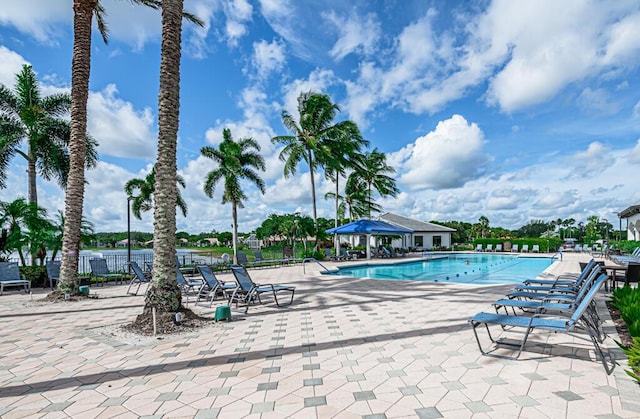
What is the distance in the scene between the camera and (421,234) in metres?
40.8

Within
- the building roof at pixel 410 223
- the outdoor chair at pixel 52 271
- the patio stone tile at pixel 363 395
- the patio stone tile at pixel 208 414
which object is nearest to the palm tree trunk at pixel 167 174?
the patio stone tile at pixel 208 414

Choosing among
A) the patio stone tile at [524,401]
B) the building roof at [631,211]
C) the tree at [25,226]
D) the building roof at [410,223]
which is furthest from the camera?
the building roof at [410,223]

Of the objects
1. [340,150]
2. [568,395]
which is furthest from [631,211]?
[568,395]

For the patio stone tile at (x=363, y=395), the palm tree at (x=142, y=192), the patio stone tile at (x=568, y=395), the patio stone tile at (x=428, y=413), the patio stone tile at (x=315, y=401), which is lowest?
the patio stone tile at (x=363, y=395)

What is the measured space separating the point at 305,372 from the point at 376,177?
101 feet

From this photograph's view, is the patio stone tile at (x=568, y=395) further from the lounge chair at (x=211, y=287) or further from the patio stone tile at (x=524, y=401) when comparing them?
the lounge chair at (x=211, y=287)

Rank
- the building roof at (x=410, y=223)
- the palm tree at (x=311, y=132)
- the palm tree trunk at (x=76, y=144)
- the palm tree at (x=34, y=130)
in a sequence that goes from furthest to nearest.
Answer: the building roof at (x=410, y=223) < the palm tree at (x=311, y=132) < the palm tree at (x=34, y=130) < the palm tree trunk at (x=76, y=144)

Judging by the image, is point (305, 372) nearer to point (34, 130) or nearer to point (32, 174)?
point (32, 174)

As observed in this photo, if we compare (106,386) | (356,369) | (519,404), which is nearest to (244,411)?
(356,369)

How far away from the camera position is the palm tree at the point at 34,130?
14.4 m

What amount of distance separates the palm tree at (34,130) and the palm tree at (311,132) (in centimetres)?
1206

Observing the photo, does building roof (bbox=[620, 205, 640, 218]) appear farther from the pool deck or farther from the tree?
the tree

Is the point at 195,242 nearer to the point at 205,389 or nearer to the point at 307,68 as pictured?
the point at 307,68

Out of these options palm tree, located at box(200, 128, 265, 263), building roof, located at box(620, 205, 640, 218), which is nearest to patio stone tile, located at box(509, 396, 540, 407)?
palm tree, located at box(200, 128, 265, 263)
